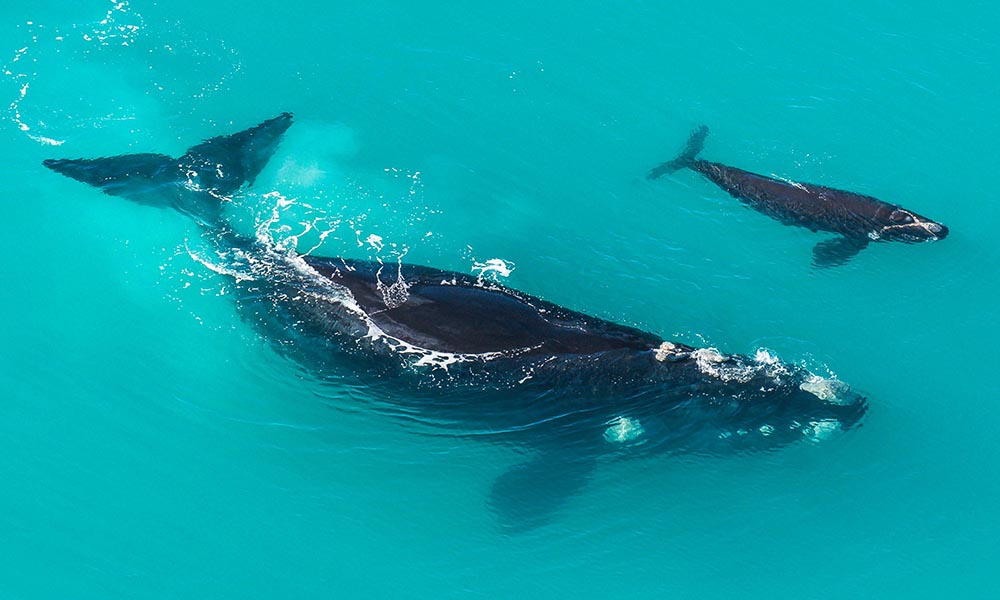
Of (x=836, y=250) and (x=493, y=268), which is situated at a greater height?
(x=836, y=250)

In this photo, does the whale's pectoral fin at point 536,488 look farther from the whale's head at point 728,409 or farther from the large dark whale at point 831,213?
the large dark whale at point 831,213

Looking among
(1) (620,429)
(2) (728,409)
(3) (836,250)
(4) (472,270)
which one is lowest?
(1) (620,429)

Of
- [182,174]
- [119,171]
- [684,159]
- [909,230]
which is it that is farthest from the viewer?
[684,159]

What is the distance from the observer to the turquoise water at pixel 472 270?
922 inches

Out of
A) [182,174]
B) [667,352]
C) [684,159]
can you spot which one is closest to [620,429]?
[667,352]

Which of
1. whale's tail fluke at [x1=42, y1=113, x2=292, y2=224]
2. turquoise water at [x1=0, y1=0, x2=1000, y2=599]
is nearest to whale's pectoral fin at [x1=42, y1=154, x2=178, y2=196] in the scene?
whale's tail fluke at [x1=42, y1=113, x2=292, y2=224]

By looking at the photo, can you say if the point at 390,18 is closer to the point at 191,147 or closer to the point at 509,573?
the point at 191,147

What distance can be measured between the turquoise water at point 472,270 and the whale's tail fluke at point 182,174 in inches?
20.6

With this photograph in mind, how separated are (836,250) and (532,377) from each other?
1091cm

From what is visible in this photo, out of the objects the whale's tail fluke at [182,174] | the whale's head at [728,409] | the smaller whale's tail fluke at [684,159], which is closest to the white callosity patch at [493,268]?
the whale's head at [728,409]

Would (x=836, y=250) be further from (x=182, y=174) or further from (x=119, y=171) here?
(x=119, y=171)

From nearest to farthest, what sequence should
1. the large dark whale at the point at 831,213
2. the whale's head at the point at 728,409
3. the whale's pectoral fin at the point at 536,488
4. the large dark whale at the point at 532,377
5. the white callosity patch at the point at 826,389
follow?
1. the whale's pectoral fin at the point at 536,488
2. the large dark whale at the point at 532,377
3. the whale's head at the point at 728,409
4. the white callosity patch at the point at 826,389
5. the large dark whale at the point at 831,213

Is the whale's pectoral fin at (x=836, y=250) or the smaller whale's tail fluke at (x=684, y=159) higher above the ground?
the smaller whale's tail fluke at (x=684, y=159)

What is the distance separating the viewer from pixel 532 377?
2422cm
